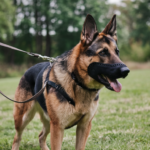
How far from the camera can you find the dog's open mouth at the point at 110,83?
2.41 m

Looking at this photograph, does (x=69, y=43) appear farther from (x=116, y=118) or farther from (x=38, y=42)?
(x=116, y=118)

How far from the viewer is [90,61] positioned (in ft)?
8.08

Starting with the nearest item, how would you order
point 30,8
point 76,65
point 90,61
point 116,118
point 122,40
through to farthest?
point 90,61, point 76,65, point 116,118, point 30,8, point 122,40

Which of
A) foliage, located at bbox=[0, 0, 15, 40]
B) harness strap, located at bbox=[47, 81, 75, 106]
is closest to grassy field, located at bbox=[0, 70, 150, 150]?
harness strap, located at bbox=[47, 81, 75, 106]

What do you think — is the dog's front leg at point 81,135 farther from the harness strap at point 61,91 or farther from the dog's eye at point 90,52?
the dog's eye at point 90,52

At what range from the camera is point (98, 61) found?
2420 millimetres

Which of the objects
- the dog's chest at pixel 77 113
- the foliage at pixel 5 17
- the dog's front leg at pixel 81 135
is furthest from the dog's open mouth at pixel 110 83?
the foliage at pixel 5 17

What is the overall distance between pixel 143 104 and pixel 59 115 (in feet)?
14.5

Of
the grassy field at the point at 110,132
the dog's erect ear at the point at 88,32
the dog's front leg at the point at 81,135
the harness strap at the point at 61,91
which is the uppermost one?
the dog's erect ear at the point at 88,32

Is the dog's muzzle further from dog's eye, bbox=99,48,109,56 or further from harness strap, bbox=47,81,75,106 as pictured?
harness strap, bbox=47,81,75,106

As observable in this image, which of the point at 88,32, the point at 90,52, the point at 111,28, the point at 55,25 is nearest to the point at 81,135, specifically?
the point at 90,52

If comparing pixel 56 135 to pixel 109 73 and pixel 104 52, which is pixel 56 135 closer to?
pixel 109 73

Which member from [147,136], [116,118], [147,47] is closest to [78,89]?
[147,136]

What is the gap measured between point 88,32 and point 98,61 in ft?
1.35
